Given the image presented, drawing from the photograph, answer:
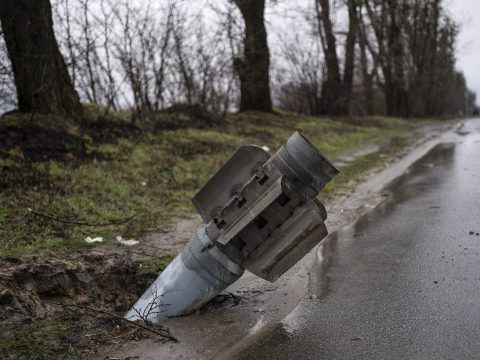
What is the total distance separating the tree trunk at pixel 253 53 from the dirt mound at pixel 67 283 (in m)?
12.5

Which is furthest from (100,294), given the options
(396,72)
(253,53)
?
(396,72)

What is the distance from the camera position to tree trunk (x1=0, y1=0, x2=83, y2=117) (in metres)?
9.80

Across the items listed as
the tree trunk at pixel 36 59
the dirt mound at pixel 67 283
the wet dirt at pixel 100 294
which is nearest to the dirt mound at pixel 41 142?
the tree trunk at pixel 36 59

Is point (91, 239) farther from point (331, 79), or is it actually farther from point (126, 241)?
point (331, 79)

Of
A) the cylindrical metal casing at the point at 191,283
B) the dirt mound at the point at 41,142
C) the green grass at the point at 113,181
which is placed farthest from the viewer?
the dirt mound at the point at 41,142

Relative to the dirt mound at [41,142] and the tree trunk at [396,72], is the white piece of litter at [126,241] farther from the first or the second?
the tree trunk at [396,72]

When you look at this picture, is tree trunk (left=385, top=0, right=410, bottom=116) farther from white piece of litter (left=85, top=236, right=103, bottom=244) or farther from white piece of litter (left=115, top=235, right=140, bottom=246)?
white piece of litter (left=85, top=236, right=103, bottom=244)

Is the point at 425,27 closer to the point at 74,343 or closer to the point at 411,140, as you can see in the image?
the point at 411,140

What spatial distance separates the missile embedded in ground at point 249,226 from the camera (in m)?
3.95

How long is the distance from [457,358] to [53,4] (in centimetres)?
991

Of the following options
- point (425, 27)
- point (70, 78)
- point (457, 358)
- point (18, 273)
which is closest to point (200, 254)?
point (18, 273)

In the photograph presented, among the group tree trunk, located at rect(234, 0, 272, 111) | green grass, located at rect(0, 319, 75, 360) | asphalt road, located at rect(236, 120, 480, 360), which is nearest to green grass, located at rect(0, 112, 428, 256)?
green grass, located at rect(0, 319, 75, 360)

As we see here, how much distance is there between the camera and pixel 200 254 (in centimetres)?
418

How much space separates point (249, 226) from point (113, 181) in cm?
481
